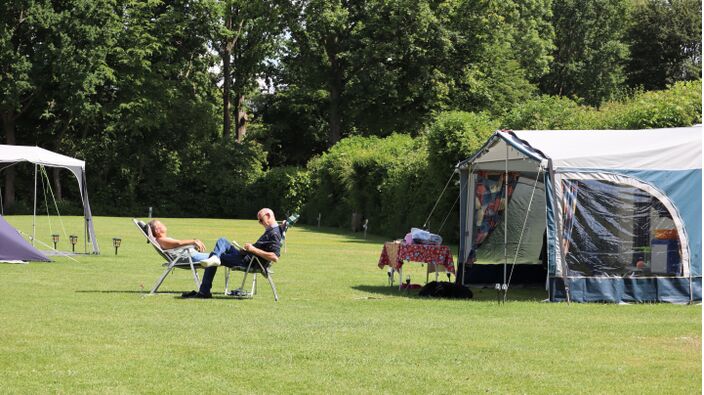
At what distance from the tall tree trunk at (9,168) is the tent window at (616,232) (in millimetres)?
35518

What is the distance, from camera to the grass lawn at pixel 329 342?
7.44m

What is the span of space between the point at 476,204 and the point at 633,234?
9.58 feet

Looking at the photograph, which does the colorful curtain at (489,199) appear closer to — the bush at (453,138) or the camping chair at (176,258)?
the camping chair at (176,258)

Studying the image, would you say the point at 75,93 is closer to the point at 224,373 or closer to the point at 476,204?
the point at 476,204

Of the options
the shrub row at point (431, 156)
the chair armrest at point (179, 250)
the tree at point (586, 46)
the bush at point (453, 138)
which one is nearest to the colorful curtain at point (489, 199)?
the shrub row at point (431, 156)

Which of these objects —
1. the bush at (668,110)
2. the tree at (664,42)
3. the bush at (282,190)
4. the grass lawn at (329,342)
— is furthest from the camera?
the tree at (664,42)

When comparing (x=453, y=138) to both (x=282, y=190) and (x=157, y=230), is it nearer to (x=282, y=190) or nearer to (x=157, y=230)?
(x=157, y=230)

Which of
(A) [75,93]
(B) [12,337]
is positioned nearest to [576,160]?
(B) [12,337]

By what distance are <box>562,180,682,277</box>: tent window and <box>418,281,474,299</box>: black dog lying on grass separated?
1.51m

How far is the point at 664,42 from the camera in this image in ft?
192

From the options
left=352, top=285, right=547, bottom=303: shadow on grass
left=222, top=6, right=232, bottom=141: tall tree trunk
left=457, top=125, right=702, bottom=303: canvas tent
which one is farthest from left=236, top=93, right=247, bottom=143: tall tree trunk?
left=457, top=125, right=702, bottom=303: canvas tent

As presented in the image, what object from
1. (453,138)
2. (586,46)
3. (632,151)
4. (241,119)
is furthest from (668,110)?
(586,46)

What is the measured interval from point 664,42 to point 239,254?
164 ft

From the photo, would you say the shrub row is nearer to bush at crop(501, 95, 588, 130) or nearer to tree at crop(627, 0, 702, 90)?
bush at crop(501, 95, 588, 130)
